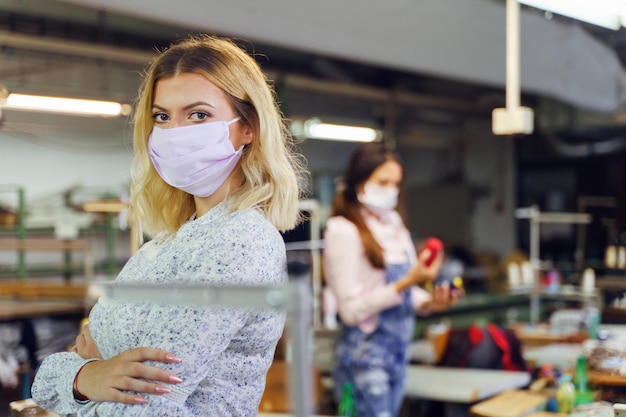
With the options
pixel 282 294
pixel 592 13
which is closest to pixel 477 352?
pixel 592 13

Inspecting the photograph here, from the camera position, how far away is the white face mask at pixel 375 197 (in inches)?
141

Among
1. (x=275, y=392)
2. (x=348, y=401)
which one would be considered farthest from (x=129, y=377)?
(x=348, y=401)

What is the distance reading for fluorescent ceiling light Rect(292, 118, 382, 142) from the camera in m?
6.59

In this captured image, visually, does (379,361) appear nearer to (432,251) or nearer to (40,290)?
(432,251)

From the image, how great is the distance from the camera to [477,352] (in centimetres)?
430

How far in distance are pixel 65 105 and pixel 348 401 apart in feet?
6.13

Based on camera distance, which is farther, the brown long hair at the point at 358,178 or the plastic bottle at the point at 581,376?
the brown long hair at the point at 358,178

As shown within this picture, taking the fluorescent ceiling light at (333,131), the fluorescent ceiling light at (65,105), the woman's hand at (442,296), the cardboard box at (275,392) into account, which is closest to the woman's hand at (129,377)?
the cardboard box at (275,392)

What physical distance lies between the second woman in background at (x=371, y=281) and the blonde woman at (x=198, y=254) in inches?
73.2

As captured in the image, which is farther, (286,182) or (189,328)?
(286,182)

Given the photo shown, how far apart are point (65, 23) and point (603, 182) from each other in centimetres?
341

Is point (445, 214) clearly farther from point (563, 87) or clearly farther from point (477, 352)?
point (477, 352)

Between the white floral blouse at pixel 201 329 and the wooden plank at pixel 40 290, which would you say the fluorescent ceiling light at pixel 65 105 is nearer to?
the wooden plank at pixel 40 290

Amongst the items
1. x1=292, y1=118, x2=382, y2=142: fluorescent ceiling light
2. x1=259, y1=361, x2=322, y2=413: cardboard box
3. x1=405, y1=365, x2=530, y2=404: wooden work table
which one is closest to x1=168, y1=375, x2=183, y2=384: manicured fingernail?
x1=259, y1=361, x2=322, y2=413: cardboard box
